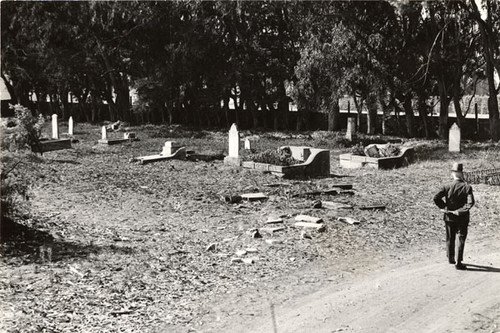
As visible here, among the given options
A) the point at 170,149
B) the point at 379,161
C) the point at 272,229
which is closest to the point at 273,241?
the point at 272,229

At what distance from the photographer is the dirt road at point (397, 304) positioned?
6762 mm

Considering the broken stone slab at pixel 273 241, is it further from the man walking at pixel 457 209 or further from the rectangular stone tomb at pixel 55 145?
the rectangular stone tomb at pixel 55 145

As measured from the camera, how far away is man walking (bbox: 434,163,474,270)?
8.92 meters

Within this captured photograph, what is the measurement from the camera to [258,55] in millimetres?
35625

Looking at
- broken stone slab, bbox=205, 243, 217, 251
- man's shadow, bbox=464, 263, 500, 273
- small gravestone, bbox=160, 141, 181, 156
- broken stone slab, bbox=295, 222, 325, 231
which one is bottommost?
man's shadow, bbox=464, 263, 500, 273

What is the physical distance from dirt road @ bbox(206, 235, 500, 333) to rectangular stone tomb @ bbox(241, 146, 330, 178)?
8894mm

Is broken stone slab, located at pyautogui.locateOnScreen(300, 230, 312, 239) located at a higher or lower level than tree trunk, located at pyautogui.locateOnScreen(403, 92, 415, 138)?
lower

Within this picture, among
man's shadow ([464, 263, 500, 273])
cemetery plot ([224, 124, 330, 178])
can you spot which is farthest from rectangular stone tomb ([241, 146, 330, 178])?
man's shadow ([464, 263, 500, 273])

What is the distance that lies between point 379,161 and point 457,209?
1110 cm

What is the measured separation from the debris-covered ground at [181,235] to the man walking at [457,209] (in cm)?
114

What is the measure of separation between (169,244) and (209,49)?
90.8 feet

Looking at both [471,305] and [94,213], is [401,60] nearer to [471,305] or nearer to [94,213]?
[94,213]

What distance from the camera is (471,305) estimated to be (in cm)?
734

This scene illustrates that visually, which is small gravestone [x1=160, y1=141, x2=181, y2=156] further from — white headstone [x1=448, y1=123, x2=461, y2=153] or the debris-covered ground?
white headstone [x1=448, y1=123, x2=461, y2=153]
